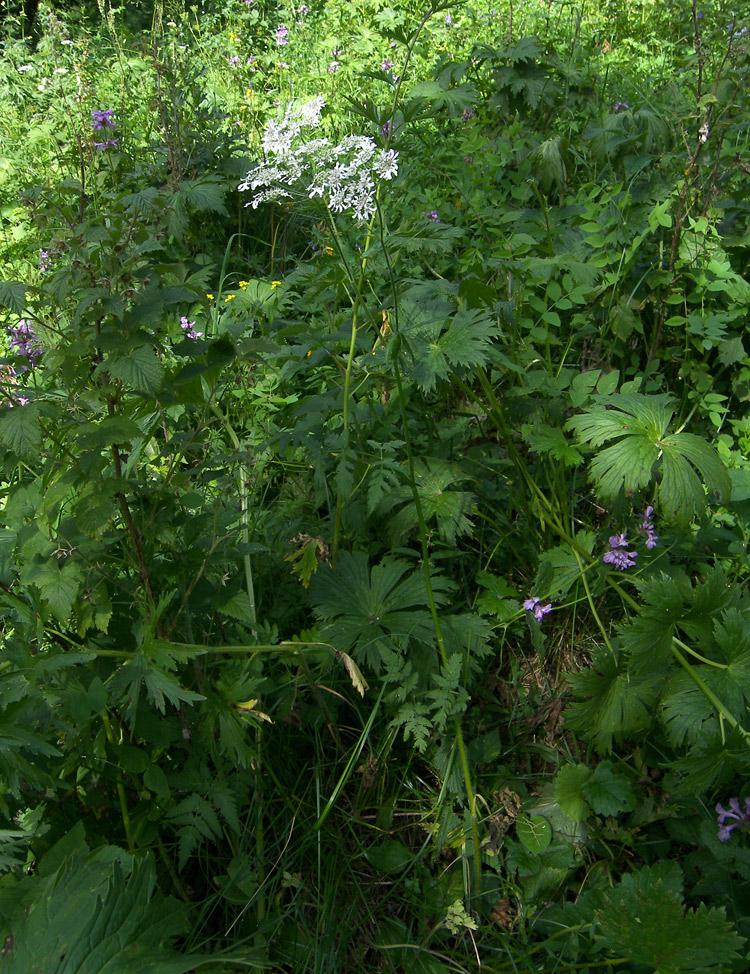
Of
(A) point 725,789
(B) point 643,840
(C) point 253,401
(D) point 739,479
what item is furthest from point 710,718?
(C) point 253,401

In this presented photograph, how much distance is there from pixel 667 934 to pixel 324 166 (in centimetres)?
151

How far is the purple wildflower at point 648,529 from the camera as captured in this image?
1.70m

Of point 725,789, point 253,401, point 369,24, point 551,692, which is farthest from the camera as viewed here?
point 369,24

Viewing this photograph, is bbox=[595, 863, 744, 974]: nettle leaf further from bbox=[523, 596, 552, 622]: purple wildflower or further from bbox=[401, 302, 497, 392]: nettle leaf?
bbox=[401, 302, 497, 392]: nettle leaf

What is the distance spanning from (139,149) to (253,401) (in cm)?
202

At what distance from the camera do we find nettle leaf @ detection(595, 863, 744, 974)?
113cm

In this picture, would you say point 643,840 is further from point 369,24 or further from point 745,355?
point 369,24

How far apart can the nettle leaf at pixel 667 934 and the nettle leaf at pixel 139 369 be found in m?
1.12

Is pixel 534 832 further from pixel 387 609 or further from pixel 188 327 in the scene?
pixel 188 327

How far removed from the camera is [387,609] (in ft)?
5.45

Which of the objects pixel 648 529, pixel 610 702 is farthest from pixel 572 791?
pixel 648 529

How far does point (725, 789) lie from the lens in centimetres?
151

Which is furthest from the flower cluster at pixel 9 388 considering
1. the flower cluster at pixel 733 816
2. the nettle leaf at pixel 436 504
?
the flower cluster at pixel 733 816

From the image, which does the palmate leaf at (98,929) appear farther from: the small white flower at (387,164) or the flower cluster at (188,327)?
the flower cluster at (188,327)
